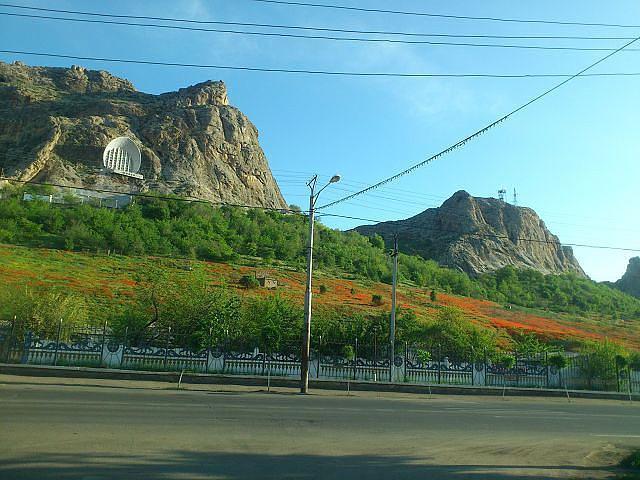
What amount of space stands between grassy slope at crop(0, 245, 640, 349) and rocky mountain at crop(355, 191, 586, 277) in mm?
57801

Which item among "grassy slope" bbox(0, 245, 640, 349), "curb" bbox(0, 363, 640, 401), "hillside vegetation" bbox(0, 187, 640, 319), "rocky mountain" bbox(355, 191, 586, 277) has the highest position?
"rocky mountain" bbox(355, 191, 586, 277)

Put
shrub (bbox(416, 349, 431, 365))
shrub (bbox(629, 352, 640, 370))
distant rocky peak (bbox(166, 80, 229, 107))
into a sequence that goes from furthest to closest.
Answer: distant rocky peak (bbox(166, 80, 229, 107)), shrub (bbox(629, 352, 640, 370)), shrub (bbox(416, 349, 431, 365))

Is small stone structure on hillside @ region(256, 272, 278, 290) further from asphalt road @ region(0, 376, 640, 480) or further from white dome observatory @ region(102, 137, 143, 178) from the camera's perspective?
white dome observatory @ region(102, 137, 143, 178)

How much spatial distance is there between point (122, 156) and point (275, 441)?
320ft

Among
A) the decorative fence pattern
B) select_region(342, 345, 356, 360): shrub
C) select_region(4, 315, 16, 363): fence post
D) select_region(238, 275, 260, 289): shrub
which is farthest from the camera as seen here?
select_region(238, 275, 260, 289): shrub

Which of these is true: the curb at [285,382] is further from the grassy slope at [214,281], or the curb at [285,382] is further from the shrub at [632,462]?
the shrub at [632,462]

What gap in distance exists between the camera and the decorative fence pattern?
22703 millimetres

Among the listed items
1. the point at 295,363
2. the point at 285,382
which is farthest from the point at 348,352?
the point at 285,382

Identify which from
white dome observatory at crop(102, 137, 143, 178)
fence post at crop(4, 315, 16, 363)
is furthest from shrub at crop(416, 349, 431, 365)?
white dome observatory at crop(102, 137, 143, 178)

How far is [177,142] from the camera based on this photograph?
110500mm

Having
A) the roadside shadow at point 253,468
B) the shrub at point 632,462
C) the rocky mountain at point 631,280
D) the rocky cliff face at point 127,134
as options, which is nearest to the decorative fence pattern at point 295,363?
the roadside shadow at point 253,468

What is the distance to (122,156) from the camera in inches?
3836

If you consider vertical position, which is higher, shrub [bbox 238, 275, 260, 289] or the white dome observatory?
the white dome observatory

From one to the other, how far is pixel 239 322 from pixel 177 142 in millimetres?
89523
